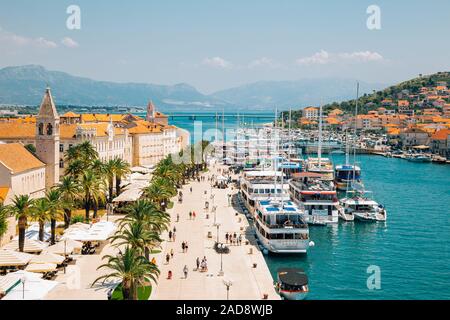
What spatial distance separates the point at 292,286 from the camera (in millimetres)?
33312

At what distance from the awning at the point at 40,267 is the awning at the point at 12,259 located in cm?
77

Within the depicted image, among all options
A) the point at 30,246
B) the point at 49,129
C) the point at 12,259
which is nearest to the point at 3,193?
the point at 30,246

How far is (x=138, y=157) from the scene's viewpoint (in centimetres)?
9519

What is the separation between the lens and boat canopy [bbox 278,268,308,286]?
33438mm

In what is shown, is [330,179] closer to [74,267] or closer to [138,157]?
[138,157]

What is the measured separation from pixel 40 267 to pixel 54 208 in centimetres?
769

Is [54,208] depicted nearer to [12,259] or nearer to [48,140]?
[12,259]

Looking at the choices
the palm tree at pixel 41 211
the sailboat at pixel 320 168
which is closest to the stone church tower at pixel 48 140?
the palm tree at pixel 41 211

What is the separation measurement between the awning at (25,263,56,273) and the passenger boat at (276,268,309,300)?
13.9 metres

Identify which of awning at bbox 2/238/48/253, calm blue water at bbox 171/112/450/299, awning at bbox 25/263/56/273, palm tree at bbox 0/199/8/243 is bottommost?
calm blue water at bbox 171/112/450/299

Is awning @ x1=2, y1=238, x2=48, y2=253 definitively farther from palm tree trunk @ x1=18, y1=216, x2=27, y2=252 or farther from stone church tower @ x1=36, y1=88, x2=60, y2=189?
stone church tower @ x1=36, y1=88, x2=60, y2=189

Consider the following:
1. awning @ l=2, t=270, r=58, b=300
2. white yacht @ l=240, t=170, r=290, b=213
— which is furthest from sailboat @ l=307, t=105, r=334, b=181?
awning @ l=2, t=270, r=58, b=300

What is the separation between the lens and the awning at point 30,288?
25770 mm

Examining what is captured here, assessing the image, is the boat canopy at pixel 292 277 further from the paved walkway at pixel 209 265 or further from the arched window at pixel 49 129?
the arched window at pixel 49 129
